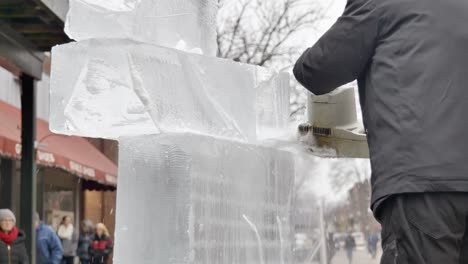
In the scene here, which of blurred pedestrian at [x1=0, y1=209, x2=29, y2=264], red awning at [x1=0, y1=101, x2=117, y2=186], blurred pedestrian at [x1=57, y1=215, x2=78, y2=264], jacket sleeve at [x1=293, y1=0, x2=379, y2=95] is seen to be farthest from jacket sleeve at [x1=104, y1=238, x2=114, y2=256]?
jacket sleeve at [x1=293, y1=0, x2=379, y2=95]

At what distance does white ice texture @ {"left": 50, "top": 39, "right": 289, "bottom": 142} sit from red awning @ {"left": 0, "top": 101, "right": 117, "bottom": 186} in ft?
30.7

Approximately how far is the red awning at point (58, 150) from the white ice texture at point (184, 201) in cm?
941

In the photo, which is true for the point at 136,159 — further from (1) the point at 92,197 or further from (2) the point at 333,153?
(1) the point at 92,197

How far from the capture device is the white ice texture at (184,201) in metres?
2.55

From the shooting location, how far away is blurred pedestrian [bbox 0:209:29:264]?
938 cm

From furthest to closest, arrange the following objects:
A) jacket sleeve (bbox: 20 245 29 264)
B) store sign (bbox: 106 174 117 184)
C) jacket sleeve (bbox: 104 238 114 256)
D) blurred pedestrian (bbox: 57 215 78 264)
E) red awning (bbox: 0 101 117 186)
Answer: store sign (bbox: 106 174 117 184) < blurred pedestrian (bbox: 57 215 78 264) < jacket sleeve (bbox: 104 238 114 256) < red awning (bbox: 0 101 117 186) < jacket sleeve (bbox: 20 245 29 264)

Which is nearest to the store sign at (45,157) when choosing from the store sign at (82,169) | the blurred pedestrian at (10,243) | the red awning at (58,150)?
the red awning at (58,150)

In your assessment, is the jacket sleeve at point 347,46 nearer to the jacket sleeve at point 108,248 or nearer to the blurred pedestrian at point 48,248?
the blurred pedestrian at point 48,248

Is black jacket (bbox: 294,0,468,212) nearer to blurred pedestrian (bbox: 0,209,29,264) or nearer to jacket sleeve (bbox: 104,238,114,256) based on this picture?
blurred pedestrian (bbox: 0,209,29,264)

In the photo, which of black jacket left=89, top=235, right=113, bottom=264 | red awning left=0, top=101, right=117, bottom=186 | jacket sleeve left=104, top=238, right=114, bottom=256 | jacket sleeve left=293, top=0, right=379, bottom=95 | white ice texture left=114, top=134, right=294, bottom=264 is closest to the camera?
jacket sleeve left=293, top=0, right=379, bottom=95

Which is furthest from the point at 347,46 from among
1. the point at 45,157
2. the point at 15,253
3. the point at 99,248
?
the point at 99,248

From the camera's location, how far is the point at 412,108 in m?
2.26

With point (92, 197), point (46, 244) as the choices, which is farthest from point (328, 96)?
point (92, 197)

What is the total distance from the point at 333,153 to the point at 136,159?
0.86 meters
